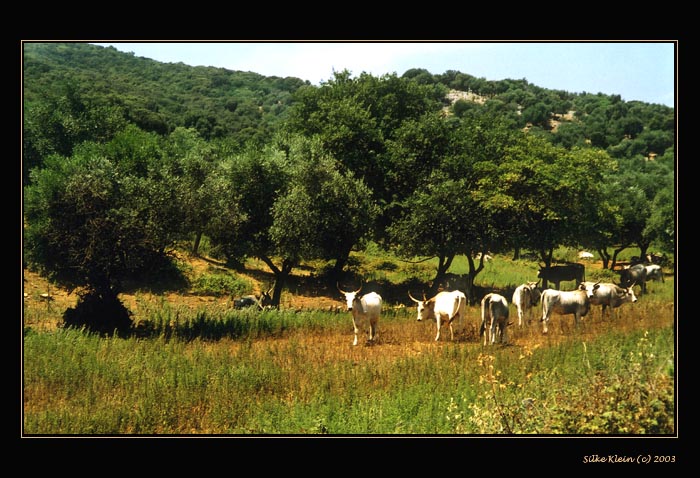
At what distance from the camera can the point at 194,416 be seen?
10.5 m

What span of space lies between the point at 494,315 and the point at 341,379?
6.28 metres

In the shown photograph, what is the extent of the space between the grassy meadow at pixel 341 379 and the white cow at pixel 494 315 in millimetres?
490

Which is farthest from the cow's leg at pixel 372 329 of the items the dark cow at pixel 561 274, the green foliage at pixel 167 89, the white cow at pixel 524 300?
the green foliage at pixel 167 89

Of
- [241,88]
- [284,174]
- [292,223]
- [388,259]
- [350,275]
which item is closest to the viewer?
[292,223]

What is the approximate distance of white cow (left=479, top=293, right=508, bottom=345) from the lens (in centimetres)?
1628

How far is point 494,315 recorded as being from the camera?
16.3m

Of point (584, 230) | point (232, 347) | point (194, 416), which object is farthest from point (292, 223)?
point (584, 230)

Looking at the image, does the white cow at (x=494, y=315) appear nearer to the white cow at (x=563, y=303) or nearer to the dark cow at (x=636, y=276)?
the white cow at (x=563, y=303)

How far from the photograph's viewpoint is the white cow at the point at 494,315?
16281mm

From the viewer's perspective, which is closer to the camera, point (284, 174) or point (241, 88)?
point (284, 174)

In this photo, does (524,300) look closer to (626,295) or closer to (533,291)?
(533,291)

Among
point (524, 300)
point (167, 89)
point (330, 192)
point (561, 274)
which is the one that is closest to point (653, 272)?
point (561, 274)
